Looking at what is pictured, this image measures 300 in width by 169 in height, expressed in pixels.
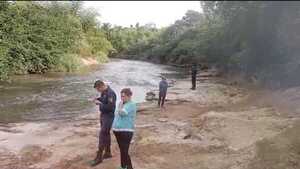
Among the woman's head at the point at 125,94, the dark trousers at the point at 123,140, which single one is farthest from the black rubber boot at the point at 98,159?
the woman's head at the point at 125,94

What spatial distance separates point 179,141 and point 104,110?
11.3ft

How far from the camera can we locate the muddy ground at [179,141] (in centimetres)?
1055

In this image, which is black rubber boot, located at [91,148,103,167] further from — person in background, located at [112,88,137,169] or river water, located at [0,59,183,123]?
river water, located at [0,59,183,123]

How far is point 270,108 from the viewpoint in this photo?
17.9m

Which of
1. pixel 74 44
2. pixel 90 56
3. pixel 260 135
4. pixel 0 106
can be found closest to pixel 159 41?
pixel 90 56

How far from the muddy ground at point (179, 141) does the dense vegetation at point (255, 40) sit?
318cm

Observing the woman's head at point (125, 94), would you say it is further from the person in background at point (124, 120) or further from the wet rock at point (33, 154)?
the wet rock at point (33, 154)

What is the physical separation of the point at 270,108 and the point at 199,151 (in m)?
7.21

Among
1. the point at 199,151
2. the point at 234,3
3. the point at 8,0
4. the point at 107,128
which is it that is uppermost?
the point at 8,0

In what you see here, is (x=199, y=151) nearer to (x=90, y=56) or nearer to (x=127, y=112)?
(x=127, y=112)

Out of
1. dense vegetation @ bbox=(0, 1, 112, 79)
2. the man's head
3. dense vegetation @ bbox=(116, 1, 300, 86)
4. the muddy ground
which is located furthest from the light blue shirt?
dense vegetation @ bbox=(0, 1, 112, 79)

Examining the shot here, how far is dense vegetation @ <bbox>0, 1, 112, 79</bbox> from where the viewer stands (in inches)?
1345

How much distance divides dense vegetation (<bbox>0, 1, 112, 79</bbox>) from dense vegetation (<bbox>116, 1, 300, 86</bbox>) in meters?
14.1

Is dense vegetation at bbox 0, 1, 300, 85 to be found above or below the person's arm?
above
